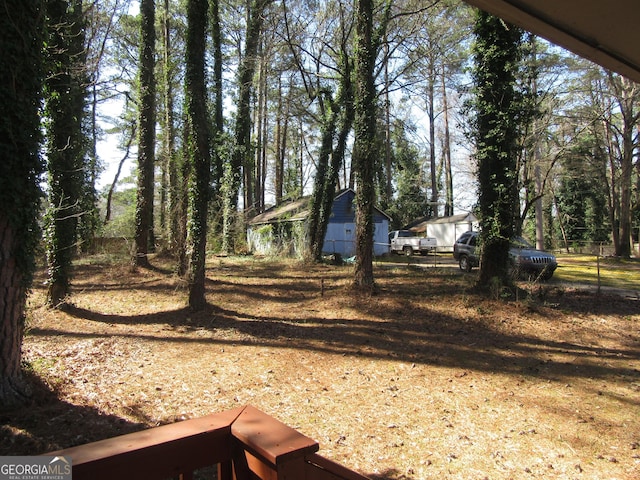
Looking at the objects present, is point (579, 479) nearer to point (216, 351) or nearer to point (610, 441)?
point (610, 441)

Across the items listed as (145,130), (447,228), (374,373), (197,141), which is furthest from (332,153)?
(447,228)

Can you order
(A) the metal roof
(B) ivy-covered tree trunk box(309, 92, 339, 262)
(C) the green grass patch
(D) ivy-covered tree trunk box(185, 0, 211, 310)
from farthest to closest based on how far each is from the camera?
1. (B) ivy-covered tree trunk box(309, 92, 339, 262)
2. (C) the green grass patch
3. (D) ivy-covered tree trunk box(185, 0, 211, 310)
4. (A) the metal roof

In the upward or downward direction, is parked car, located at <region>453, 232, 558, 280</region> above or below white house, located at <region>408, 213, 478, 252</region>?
below

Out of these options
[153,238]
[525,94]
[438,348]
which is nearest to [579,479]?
[438,348]

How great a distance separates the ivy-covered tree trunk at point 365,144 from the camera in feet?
40.5

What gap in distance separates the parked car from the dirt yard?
3.79 feet

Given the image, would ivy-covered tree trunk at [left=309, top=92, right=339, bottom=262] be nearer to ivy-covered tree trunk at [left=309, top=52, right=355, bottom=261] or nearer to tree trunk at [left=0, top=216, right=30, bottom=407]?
ivy-covered tree trunk at [left=309, top=52, right=355, bottom=261]

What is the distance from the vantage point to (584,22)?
207 cm

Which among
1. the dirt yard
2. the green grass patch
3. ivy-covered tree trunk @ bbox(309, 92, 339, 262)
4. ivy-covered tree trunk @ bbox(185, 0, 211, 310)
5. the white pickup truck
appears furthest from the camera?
the white pickup truck

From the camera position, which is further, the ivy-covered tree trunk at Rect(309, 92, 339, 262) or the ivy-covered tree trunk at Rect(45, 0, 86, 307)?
the ivy-covered tree trunk at Rect(309, 92, 339, 262)

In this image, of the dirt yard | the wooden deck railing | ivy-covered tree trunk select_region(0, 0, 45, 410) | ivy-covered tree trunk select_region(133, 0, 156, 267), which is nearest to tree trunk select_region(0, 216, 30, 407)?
ivy-covered tree trunk select_region(0, 0, 45, 410)

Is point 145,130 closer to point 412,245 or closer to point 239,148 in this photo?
point 239,148

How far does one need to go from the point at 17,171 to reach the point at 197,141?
213 inches

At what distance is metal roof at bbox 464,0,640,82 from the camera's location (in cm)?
196
